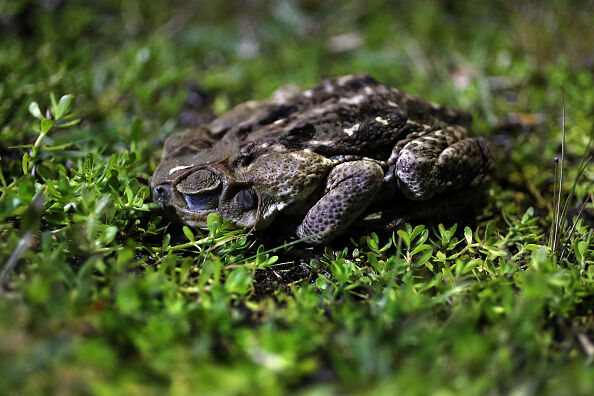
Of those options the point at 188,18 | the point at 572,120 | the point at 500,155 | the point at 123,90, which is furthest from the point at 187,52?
the point at 572,120

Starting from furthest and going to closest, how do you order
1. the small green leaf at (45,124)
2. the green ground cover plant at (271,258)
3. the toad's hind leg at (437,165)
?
the toad's hind leg at (437,165), the small green leaf at (45,124), the green ground cover plant at (271,258)

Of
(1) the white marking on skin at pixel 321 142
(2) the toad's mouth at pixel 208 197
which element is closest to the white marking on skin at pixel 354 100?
(1) the white marking on skin at pixel 321 142

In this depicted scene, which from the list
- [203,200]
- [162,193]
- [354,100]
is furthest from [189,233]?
A: [354,100]

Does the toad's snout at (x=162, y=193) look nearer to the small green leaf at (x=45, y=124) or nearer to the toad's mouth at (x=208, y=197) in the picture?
the toad's mouth at (x=208, y=197)

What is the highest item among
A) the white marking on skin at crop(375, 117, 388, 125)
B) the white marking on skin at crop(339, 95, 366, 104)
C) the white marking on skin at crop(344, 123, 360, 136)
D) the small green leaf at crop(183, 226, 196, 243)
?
the white marking on skin at crop(339, 95, 366, 104)

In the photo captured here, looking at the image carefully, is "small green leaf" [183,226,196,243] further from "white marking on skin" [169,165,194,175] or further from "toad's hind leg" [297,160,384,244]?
"toad's hind leg" [297,160,384,244]

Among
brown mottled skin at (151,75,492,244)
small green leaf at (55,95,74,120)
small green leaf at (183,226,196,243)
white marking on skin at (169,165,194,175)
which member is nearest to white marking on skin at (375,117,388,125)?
brown mottled skin at (151,75,492,244)

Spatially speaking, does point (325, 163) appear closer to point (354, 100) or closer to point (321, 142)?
point (321, 142)
